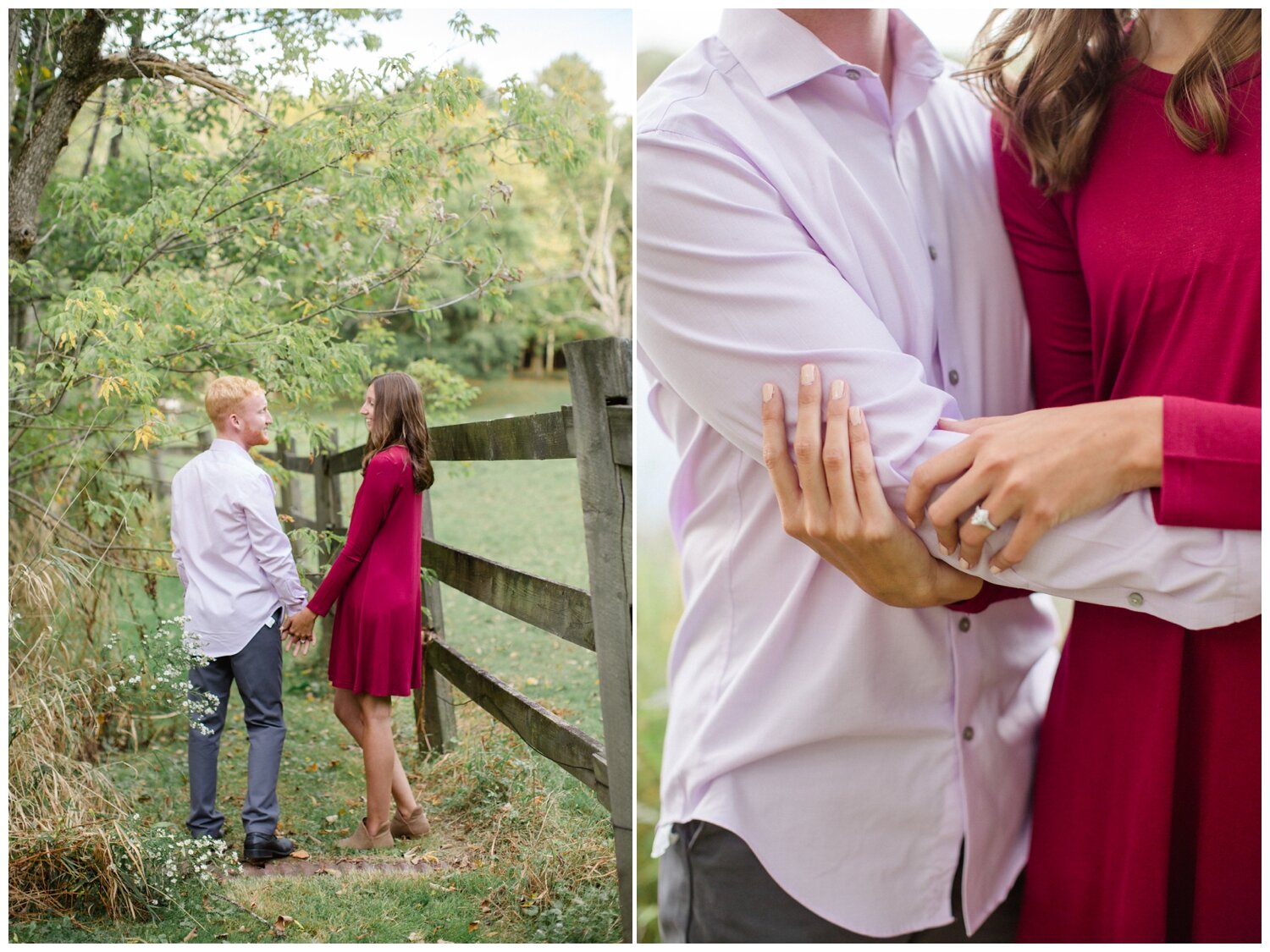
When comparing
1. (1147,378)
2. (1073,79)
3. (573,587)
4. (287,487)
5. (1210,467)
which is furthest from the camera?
(573,587)

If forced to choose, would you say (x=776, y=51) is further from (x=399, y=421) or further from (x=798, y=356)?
(x=399, y=421)

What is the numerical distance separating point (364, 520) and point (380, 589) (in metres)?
0.13

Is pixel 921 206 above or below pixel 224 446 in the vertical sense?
above

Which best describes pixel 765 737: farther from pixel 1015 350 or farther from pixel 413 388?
pixel 413 388

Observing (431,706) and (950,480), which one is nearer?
(950,480)

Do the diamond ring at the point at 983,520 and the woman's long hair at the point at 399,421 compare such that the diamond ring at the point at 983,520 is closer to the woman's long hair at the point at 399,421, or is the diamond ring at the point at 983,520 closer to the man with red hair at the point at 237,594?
the woman's long hair at the point at 399,421

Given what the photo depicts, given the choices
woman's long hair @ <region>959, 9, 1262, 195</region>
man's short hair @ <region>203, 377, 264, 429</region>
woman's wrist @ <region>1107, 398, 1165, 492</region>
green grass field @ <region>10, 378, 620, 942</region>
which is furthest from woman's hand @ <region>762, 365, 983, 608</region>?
man's short hair @ <region>203, 377, 264, 429</region>

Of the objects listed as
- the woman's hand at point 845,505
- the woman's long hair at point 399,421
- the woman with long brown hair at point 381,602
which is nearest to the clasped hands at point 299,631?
the woman with long brown hair at point 381,602

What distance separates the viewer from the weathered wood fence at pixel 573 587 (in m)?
1.70

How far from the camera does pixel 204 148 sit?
1790mm

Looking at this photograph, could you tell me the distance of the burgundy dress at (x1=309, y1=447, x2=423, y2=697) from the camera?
173 cm

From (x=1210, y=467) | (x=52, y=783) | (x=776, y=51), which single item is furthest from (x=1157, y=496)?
(x=52, y=783)

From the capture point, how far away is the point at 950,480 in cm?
112

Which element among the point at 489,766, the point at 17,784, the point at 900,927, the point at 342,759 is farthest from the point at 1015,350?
the point at 17,784
